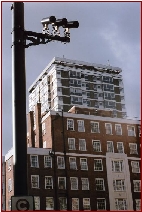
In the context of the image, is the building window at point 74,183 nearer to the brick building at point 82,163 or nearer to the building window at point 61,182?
the brick building at point 82,163

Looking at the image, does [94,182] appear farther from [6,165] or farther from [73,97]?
[73,97]

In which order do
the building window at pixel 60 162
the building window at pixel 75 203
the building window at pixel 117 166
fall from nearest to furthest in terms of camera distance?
the building window at pixel 75 203, the building window at pixel 60 162, the building window at pixel 117 166

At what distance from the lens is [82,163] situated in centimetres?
5578

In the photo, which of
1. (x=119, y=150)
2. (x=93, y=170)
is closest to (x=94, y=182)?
(x=93, y=170)

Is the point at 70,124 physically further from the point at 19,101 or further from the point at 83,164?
the point at 19,101

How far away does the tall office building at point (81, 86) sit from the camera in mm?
97125

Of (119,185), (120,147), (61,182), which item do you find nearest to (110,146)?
(120,147)

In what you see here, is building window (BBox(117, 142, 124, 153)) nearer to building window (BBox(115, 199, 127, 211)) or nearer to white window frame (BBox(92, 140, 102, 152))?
white window frame (BBox(92, 140, 102, 152))

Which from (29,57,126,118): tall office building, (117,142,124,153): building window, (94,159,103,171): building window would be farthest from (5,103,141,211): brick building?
(29,57,126,118): tall office building

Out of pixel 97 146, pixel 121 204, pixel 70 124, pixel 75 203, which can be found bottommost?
→ pixel 121 204

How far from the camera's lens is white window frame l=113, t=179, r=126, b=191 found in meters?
55.6

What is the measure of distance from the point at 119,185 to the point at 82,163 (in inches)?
236

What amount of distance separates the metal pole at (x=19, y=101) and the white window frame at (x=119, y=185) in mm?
52720

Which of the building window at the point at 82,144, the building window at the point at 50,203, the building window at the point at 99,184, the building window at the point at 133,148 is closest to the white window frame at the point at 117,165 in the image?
the building window at the point at 99,184
